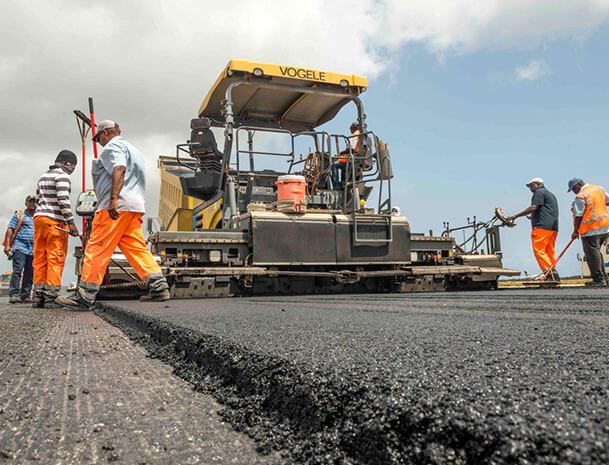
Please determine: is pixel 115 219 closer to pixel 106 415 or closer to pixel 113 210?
pixel 113 210

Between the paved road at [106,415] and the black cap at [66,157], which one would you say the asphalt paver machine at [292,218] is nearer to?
the black cap at [66,157]

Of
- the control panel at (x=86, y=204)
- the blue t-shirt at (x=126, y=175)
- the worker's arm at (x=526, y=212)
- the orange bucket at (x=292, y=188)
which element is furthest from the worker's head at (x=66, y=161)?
the worker's arm at (x=526, y=212)

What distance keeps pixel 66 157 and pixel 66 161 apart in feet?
0.14

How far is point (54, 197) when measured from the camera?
5051 mm

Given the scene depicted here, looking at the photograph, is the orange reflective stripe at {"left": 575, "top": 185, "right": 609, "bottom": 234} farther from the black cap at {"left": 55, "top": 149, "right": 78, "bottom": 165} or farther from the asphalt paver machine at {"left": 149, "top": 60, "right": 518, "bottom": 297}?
the black cap at {"left": 55, "top": 149, "right": 78, "bottom": 165}

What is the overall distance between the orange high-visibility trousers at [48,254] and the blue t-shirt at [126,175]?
109cm

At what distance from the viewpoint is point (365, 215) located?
20.3ft

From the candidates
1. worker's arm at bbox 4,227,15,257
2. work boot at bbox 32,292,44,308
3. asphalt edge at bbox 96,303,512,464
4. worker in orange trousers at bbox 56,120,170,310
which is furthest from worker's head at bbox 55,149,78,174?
asphalt edge at bbox 96,303,512,464

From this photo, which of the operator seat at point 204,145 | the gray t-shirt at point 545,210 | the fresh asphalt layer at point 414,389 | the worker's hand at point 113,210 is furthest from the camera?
the gray t-shirt at point 545,210

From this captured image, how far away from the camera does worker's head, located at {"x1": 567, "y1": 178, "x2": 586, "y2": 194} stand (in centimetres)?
727

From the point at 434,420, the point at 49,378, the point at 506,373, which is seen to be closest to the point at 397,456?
the point at 434,420

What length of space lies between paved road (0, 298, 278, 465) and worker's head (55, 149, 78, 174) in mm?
3853

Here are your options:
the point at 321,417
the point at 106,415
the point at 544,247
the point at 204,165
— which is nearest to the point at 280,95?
the point at 204,165

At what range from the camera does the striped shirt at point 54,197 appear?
5.00 metres
